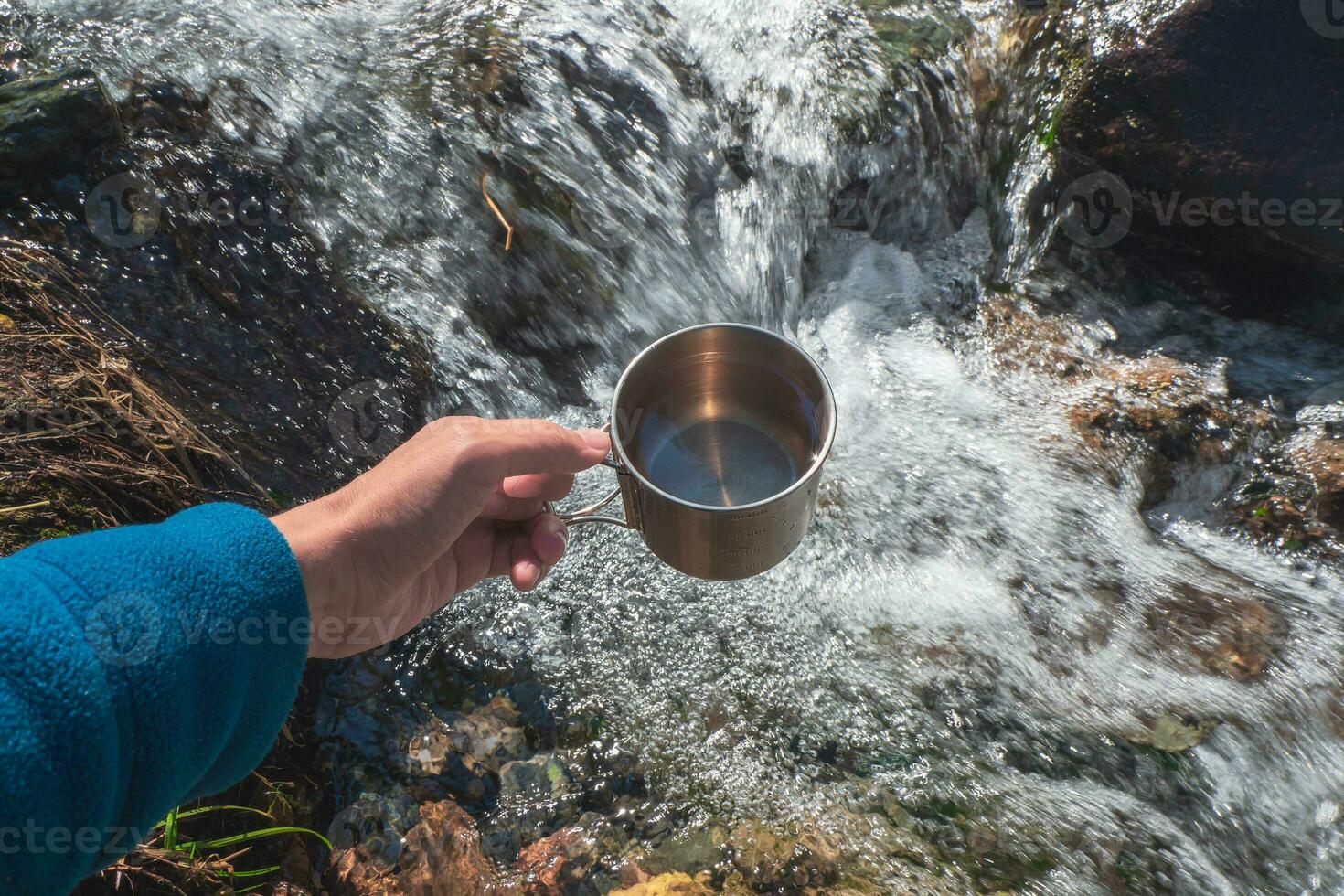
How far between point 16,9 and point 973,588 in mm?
4426

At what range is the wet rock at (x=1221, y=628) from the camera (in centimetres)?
279

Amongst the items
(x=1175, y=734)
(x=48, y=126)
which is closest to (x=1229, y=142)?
(x=1175, y=734)

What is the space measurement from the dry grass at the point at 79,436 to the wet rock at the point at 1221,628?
2949mm

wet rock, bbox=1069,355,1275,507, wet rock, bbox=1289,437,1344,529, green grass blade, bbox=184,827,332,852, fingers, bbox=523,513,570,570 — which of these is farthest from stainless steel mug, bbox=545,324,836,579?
wet rock, bbox=1289,437,1344,529

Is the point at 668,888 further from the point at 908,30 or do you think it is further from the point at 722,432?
the point at 908,30

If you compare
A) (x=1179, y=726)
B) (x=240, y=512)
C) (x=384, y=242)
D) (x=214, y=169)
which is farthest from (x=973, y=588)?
(x=214, y=169)

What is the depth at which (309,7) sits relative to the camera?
13.1ft

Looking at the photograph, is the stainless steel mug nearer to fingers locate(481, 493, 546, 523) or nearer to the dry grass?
fingers locate(481, 493, 546, 523)

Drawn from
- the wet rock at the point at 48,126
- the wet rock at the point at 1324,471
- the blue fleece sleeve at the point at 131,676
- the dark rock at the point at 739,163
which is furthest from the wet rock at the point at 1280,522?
the wet rock at the point at 48,126

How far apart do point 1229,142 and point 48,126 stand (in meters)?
4.47

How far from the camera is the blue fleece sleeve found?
1.16 meters

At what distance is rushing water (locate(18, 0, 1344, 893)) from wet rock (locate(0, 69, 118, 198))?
33 cm

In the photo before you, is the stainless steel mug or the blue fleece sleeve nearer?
the blue fleece sleeve

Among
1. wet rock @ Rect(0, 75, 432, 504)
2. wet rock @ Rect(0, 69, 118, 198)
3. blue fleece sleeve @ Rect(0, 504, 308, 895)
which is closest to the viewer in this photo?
blue fleece sleeve @ Rect(0, 504, 308, 895)
